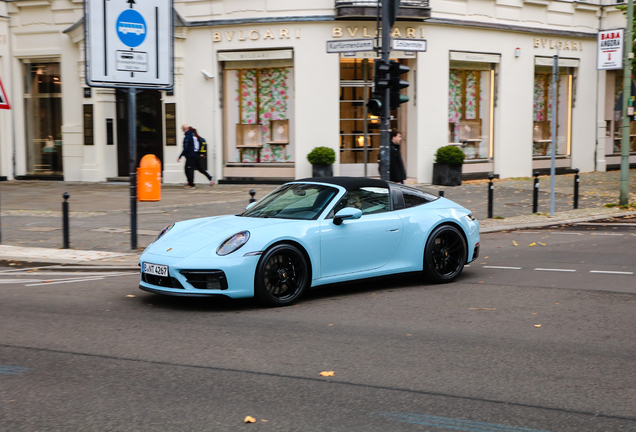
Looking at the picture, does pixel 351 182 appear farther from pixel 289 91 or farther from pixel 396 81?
pixel 289 91

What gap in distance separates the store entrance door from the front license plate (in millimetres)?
16757

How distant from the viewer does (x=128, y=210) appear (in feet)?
54.0

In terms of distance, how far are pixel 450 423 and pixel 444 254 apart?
4726 millimetres

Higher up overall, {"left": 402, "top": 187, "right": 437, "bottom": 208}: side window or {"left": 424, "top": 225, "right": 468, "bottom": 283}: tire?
{"left": 402, "top": 187, "right": 437, "bottom": 208}: side window

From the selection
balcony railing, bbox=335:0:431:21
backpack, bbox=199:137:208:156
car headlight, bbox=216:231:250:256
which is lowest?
car headlight, bbox=216:231:250:256

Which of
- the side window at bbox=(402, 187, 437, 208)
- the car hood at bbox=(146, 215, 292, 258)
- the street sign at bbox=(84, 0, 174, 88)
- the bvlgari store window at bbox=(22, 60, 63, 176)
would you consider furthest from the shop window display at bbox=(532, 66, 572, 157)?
the car hood at bbox=(146, 215, 292, 258)

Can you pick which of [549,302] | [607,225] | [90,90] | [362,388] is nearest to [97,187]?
[90,90]

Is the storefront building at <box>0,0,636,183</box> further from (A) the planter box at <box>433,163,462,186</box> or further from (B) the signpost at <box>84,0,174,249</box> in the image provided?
(B) the signpost at <box>84,0,174,249</box>

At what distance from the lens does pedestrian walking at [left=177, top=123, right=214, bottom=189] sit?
71.1ft

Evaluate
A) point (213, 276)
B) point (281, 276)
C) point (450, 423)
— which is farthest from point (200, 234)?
point (450, 423)

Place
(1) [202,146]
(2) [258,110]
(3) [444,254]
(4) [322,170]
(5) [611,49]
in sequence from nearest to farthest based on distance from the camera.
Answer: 1. (3) [444,254]
2. (5) [611,49]
3. (4) [322,170]
4. (1) [202,146]
5. (2) [258,110]

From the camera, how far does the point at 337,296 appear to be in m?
8.05

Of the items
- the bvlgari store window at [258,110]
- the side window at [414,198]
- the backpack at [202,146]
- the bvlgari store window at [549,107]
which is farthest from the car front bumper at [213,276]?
the bvlgari store window at [549,107]

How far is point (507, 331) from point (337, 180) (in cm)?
291
